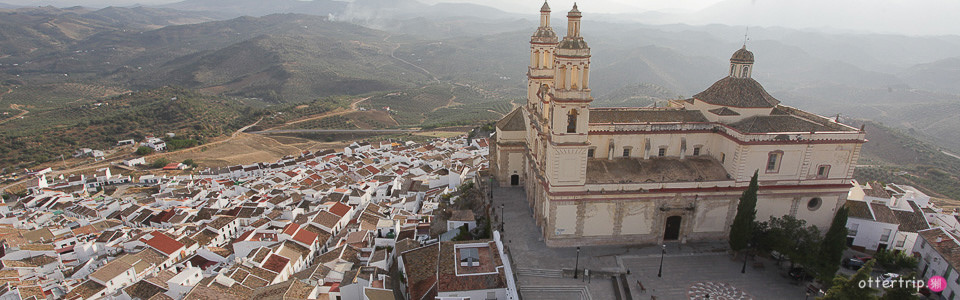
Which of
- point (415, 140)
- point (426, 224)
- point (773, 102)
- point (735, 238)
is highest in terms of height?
point (773, 102)

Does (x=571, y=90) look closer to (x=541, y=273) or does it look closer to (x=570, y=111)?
(x=570, y=111)

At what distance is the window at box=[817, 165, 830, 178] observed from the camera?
74.6 ft

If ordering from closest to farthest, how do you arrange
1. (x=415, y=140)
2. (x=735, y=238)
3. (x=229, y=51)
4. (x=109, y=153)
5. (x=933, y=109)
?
(x=735, y=238) → (x=109, y=153) → (x=415, y=140) → (x=933, y=109) → (x=229, y=51)

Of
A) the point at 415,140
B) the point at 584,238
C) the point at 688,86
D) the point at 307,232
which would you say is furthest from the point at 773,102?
the point at 688,86

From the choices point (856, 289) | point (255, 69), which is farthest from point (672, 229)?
point (255, 69)

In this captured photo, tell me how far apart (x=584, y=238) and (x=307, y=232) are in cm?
2012

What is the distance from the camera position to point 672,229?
2345cm

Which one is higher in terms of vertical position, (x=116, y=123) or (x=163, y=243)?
(x=163, y=243)

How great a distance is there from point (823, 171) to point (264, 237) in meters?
33.3

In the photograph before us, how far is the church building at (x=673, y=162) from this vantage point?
2180 centimetres

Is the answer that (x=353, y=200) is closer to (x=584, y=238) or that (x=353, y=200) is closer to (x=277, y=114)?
(x=584, y=238)

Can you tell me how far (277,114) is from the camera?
317 ft

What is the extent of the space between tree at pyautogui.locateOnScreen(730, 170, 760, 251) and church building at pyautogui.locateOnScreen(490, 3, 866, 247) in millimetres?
1757

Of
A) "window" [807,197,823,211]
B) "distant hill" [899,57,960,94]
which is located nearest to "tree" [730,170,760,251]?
"window" [807,197,823,211]
